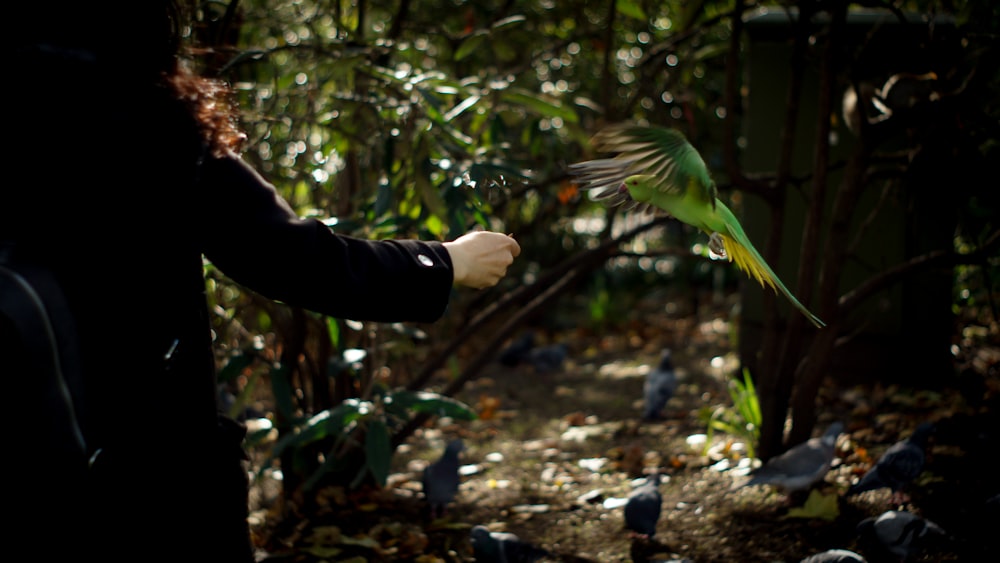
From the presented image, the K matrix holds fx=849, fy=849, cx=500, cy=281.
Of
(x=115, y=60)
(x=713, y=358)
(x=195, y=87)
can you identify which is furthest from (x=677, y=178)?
(x=713, y=358)

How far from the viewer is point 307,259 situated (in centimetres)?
129

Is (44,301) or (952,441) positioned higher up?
(44,301)

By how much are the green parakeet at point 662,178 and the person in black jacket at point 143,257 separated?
337 mm

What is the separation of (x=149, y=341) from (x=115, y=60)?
412 mm

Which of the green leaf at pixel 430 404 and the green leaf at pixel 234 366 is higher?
the green leaf at pixel 234 366

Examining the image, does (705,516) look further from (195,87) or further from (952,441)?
(195,87)

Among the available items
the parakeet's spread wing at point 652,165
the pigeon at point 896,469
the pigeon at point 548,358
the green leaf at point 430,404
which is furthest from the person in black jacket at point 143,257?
the pigeon at point 548,358

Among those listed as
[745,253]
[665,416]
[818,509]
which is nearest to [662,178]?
[745,253]

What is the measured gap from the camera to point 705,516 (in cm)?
264

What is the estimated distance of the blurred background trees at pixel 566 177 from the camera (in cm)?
251

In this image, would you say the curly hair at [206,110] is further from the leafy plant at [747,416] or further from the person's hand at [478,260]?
the leafy plant at [747,416]

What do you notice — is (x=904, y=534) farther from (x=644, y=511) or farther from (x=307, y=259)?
(x=307, y=259)

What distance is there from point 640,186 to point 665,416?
241 cm

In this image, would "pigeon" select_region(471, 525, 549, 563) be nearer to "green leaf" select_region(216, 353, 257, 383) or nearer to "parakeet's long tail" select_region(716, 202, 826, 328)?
"green leaf" select_region(216, 353, 257, 383)
